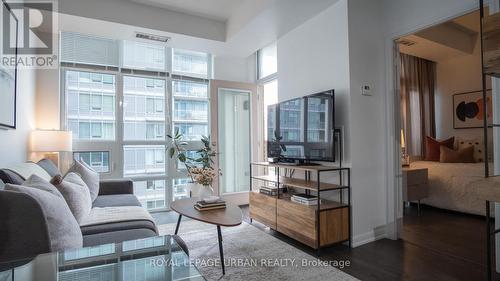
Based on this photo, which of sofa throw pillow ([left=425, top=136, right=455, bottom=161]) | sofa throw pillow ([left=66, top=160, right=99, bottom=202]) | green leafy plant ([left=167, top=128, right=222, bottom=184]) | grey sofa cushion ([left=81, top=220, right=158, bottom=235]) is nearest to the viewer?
grey sofa cushion ([left=81, top=220, right=158, bottom=235])

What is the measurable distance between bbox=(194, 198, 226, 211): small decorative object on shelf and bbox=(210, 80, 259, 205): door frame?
5.70 ft

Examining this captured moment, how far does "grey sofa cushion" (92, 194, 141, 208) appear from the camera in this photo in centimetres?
257

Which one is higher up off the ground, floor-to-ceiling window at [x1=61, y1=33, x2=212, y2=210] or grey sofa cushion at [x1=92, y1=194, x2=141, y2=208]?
floor-to-ceiling window at [x1=61, y1=33, x2=212, y2=210]

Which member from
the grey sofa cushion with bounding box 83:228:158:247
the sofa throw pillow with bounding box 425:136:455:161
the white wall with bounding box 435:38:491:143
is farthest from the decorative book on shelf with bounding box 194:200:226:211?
the white wall with bounding box 435:38:491:143

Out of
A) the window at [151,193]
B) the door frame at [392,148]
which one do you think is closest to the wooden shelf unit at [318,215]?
the door frame at [392,148]

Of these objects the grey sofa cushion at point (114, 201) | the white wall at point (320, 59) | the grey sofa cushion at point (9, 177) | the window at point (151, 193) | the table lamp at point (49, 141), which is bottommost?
the window at point (151, 193)

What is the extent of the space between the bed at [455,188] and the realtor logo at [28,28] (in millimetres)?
5307

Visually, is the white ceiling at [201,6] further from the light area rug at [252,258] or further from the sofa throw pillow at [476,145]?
the sofa throw pillow at [476,145]

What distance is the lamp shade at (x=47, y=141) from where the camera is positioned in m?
2.99

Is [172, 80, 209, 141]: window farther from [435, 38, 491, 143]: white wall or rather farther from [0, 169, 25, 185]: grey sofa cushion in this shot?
[435, 38, 491, 143]: white wall

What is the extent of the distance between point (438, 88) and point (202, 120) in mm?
4728

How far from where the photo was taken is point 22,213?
1187 millimetres

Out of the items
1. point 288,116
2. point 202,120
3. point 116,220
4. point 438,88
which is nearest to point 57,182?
point 116,220

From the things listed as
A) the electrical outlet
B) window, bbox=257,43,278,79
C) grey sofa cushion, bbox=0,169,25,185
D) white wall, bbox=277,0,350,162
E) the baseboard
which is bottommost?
the baseboard
